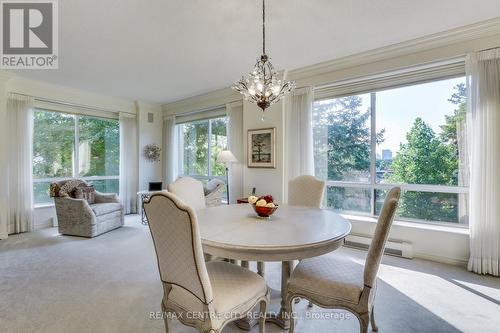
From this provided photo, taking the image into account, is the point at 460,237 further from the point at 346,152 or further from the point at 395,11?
the point at 395,11

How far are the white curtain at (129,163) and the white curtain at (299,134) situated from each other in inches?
150

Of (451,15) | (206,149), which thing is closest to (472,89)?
(451,15)

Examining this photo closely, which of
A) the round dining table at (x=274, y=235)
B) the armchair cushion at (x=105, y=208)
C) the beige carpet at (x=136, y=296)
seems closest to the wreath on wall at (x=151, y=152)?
the armchair cushion at (x=105, y=208)

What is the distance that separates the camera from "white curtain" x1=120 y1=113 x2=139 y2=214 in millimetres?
5812

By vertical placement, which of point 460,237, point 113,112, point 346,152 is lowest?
point 460,237

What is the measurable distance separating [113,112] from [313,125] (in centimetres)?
448

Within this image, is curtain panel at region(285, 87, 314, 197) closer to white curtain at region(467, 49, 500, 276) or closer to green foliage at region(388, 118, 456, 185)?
green foliage at region(388, 118, 456, 185)

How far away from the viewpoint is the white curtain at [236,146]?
4.90 meters

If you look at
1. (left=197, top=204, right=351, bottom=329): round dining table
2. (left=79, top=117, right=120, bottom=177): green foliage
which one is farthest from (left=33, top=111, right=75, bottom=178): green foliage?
(left=197, top=204, right=351, bottom=329): round dining table

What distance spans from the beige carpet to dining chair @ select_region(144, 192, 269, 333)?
56 cm

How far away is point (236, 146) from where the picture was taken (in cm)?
498

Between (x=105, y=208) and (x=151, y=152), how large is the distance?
6.86 feet

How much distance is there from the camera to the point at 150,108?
634 centimetres

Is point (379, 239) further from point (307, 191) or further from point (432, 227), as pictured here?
point (432, 227)
